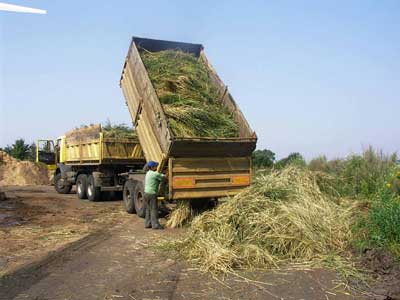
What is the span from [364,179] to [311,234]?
4827 millimetres

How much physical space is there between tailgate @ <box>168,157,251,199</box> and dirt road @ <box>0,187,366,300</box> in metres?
0.94

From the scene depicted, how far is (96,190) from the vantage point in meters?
15.2

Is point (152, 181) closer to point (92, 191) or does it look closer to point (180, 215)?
point (180, 215)

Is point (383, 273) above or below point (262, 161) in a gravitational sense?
below

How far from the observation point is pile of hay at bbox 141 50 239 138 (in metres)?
9.82

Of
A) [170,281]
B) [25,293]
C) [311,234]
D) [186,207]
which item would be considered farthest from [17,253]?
[311,234]

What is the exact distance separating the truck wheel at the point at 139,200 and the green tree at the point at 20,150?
97.3 feet

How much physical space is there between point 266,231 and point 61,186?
13391 mm

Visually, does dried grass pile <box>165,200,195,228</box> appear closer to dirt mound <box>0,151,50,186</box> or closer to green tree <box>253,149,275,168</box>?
green tree <box>253,149,275,168</box>

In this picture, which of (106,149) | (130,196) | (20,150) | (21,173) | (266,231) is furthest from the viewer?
(20,150)

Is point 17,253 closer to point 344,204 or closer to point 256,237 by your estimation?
point 256,237

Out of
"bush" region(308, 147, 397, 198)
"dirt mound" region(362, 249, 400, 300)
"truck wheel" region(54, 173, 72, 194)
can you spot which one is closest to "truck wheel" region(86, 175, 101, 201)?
"truck wheel" region(54, 173, 72, 194)

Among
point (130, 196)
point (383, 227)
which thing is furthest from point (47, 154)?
point (383, 227)

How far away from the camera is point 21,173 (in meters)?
28.8
